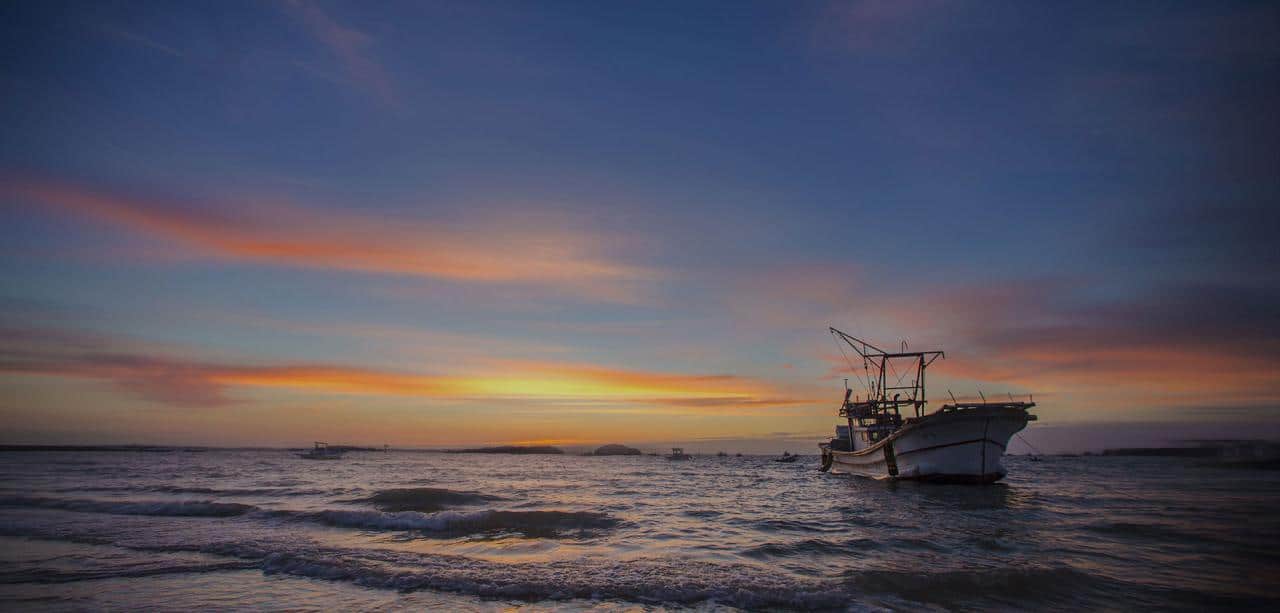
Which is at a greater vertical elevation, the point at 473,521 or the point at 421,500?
Result: the point at 473,521

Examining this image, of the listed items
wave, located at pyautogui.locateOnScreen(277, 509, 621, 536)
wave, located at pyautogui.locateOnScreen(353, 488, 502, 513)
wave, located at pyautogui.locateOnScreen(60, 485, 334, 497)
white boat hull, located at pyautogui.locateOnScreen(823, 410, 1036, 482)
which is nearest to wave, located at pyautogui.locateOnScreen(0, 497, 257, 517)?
wave, located at pyautogui.locateOnScreen(277, 509, 621, 536)

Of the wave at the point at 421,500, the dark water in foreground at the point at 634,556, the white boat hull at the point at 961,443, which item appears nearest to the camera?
the dark water in foreground at the point at 634,556

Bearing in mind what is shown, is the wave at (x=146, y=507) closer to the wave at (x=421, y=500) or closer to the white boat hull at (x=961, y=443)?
the wave at (x=421, y=500)

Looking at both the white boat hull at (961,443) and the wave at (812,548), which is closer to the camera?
the wave at (812,548)

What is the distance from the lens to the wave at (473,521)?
19.0m

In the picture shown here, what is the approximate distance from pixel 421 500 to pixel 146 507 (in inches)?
454

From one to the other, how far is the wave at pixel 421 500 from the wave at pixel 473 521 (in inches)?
167

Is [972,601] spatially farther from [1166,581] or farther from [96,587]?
[96,587]

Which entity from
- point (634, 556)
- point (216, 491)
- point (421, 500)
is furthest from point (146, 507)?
point (634, 556)

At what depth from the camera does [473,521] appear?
793 inches

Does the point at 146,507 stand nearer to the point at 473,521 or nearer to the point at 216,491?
the point at 216,491

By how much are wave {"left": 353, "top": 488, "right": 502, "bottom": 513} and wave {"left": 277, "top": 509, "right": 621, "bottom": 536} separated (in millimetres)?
4245

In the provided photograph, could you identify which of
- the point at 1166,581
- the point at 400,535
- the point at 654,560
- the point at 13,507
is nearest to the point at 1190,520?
the point at 1166,581

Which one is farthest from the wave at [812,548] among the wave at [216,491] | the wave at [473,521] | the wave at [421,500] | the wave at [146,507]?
the wave at [216,491]
